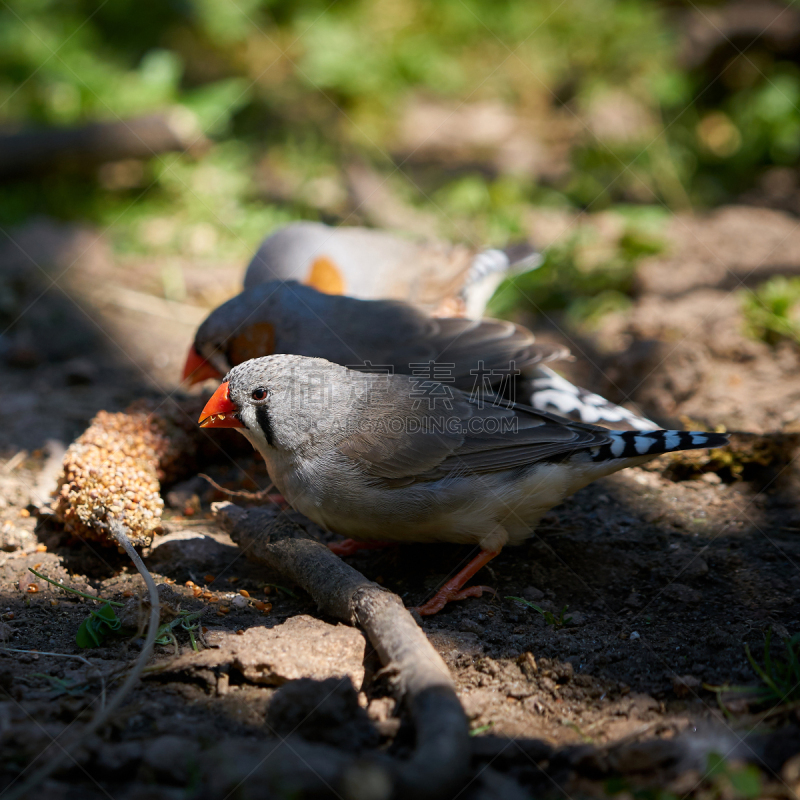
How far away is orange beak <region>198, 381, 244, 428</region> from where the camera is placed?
10.3 ft

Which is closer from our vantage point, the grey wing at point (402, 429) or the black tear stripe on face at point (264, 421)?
the grey wing at point (402, 429)

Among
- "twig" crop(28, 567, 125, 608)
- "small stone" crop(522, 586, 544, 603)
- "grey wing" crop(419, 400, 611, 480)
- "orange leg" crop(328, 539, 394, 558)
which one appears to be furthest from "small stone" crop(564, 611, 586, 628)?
"twig" crop(28, 567, 125, 608)

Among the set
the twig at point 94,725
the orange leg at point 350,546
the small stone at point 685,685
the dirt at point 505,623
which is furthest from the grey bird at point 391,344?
the twig at point 94,725

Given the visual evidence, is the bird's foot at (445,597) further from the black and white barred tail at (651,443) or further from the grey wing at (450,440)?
the black and white barred tail at (651,443)

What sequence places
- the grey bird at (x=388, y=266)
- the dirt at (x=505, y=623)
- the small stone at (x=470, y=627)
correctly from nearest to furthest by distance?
the dirt at (x=505, y=623)
the small stone at (x=470, y=627)
the grey bird at (x=388, y=266)

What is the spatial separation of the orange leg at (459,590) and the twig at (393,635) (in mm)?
344

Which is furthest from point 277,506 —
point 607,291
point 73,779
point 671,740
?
point 607,291

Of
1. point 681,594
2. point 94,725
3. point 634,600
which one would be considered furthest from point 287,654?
point 681,594

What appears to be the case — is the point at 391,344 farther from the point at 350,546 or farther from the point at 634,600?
the point at 634,600

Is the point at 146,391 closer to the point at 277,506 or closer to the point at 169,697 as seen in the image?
the point at 277,506

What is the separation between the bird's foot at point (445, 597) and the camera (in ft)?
9.32

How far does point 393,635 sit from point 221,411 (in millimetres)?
1325

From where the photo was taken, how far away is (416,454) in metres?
3.02

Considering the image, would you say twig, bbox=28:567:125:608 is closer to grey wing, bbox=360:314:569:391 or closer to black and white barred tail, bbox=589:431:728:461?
grey wing, bbox=360:314:569:391
